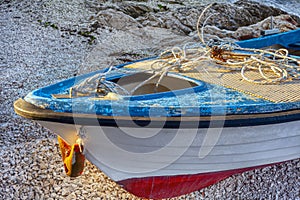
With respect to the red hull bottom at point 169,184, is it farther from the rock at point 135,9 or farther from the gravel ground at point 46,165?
the rock at point 135,9

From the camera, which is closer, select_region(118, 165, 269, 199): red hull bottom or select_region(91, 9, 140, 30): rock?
select_region(118, 165, 269, 199): red hull bottom

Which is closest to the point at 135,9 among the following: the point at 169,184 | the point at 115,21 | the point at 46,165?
the point at 115,21

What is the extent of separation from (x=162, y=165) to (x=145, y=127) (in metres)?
0.39

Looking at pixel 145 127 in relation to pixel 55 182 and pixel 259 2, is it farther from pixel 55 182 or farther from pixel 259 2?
pixel 259 2

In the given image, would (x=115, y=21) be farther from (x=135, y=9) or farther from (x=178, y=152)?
(x=178, y=152)

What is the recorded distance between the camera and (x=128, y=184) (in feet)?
7.91

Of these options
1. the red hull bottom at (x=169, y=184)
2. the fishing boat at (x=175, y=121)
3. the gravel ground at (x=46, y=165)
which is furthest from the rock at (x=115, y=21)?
the red hull bottom at (x=169, y=184)

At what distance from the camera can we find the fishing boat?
6.73 feet

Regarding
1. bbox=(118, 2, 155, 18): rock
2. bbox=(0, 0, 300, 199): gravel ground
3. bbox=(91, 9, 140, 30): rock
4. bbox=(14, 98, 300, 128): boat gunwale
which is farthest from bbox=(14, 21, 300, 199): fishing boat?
bbox=(118, 2, 155, 18): rock

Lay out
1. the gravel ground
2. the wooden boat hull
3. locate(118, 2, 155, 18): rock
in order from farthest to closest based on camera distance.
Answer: locate(118, 2, 155, 18): rock, the gravel ground, the wooden boat hull

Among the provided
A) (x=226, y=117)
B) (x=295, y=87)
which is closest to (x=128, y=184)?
(x=226, y=117)

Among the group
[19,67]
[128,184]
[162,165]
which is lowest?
[19,67]

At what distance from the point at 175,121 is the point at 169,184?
0.62 m

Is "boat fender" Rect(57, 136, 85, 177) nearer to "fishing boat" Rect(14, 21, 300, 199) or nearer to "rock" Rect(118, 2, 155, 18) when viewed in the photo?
"fishing boat" Rect(14, 21, 300, 199)
